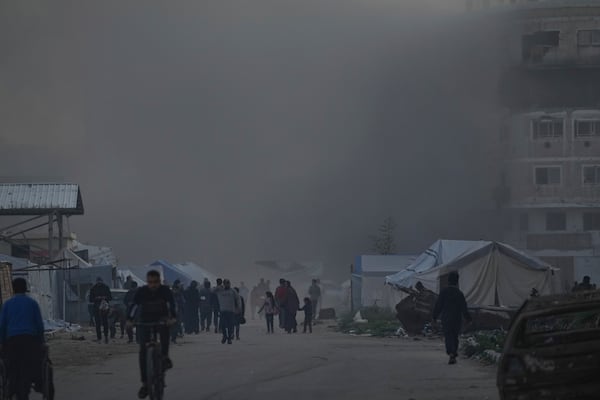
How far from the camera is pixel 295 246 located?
82938 mm

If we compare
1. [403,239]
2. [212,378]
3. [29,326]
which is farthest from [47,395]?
[403,239]

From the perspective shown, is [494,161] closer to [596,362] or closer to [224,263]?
[224,263]

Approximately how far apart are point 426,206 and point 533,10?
14110 millimetres

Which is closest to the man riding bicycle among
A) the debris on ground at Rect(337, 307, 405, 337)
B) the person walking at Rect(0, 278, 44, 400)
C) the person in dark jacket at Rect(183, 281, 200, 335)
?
the person walking at Rect(0, 278, 44, 400)

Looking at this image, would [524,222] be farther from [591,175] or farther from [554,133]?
[554,133]

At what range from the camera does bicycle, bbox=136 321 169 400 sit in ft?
42.0

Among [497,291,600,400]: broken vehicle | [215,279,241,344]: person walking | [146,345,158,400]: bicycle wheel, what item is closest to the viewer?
[497,291,600,400]: broken vehicle

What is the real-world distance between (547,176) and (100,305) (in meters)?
43.6

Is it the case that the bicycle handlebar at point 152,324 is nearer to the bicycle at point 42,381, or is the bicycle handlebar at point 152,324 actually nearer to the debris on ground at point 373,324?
the bicycle at point 42,381

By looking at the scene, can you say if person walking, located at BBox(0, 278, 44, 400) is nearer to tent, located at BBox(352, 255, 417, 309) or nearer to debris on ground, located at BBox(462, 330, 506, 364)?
debris on ground, located at BBox(462, 330, 506, 364)

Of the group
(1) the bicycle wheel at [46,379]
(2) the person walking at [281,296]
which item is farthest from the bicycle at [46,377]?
(2) the person walking at [281,296]

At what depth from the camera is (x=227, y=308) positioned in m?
28.6

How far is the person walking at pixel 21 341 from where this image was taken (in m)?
12.1

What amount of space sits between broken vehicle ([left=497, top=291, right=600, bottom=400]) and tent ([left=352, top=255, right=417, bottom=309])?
35.4 m
